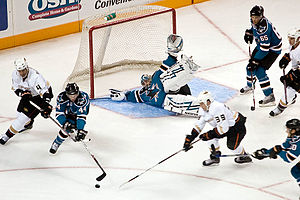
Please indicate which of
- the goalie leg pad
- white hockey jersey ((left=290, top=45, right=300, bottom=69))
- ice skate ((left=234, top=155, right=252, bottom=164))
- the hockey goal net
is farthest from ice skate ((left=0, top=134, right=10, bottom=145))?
white hockey jersey ((left=290, top=45, right=300, bottom=69))

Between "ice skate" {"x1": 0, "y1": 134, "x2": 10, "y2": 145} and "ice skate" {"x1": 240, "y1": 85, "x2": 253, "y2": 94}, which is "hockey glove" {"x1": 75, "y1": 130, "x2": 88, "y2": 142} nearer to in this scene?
"ice skate" {"x1": 0, "y1": 134, "x2": 10, "y2": 145}

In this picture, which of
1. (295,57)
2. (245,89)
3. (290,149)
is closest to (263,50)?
(295,57)

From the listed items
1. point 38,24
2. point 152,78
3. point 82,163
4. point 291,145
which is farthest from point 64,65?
point 291,145

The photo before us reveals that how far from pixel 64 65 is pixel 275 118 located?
291cm

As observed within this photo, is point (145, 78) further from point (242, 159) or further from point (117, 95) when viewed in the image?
point (242, 159)

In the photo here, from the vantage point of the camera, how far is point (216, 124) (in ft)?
23.8

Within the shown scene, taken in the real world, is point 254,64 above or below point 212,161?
above

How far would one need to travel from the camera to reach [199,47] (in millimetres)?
10531

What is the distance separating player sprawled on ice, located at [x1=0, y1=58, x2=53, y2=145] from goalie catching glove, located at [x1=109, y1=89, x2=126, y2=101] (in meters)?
1.28

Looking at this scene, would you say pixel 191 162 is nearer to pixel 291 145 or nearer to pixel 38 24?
pixel 291 145

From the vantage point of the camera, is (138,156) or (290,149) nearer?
(290,149)

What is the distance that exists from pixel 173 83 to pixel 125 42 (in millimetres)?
1336

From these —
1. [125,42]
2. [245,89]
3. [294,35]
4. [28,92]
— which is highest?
[294,35]

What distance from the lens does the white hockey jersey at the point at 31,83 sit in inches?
304
